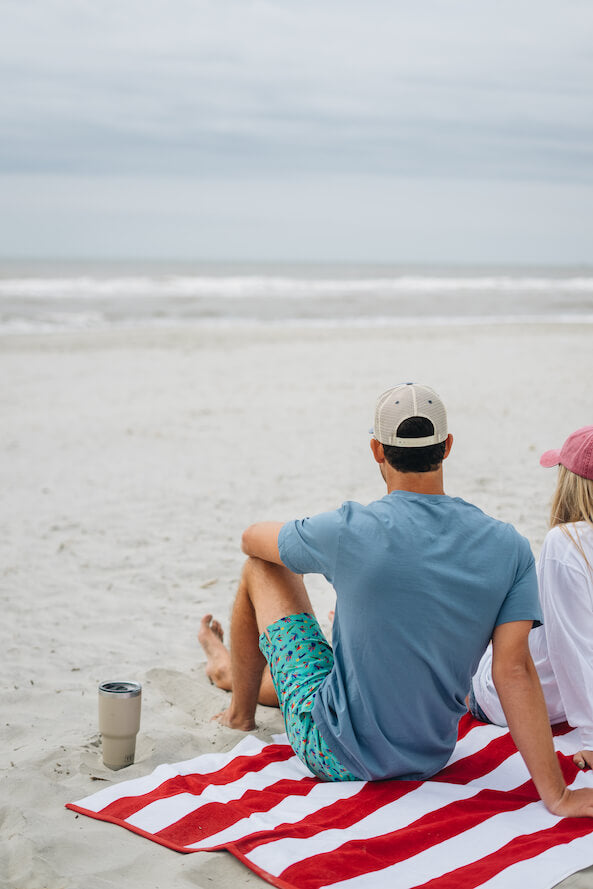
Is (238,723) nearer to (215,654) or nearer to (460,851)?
(215,654)

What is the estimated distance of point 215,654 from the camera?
3.46 metres

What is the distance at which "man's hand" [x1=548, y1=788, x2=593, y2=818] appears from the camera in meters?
2.20

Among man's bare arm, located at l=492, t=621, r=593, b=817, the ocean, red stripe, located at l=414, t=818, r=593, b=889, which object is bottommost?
red stripe, located at l=414, t=818, r=593, b=889

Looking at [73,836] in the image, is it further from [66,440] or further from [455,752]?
[66,440]

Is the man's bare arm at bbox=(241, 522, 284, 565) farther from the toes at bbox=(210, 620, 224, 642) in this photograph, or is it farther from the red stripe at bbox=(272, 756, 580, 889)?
the toes at bbox=(210, 620, 224, 642)

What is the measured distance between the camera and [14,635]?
3.88 meters

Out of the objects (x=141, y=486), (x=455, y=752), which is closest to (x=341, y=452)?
(x=141, y=486)

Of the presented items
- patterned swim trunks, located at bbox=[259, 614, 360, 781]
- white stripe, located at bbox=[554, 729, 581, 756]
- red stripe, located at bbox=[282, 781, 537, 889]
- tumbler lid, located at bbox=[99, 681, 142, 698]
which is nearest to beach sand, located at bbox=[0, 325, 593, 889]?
red stripe, located at bbox=[282, 781, 537, 889]

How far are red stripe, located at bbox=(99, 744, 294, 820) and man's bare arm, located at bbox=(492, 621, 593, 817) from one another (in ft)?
2.67

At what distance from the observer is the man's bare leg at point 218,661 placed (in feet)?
10.6

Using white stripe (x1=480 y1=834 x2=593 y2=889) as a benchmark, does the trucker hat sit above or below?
above

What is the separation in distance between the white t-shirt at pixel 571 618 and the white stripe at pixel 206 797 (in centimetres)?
81

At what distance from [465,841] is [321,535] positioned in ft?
2.75

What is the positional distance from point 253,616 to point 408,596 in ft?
2.65
